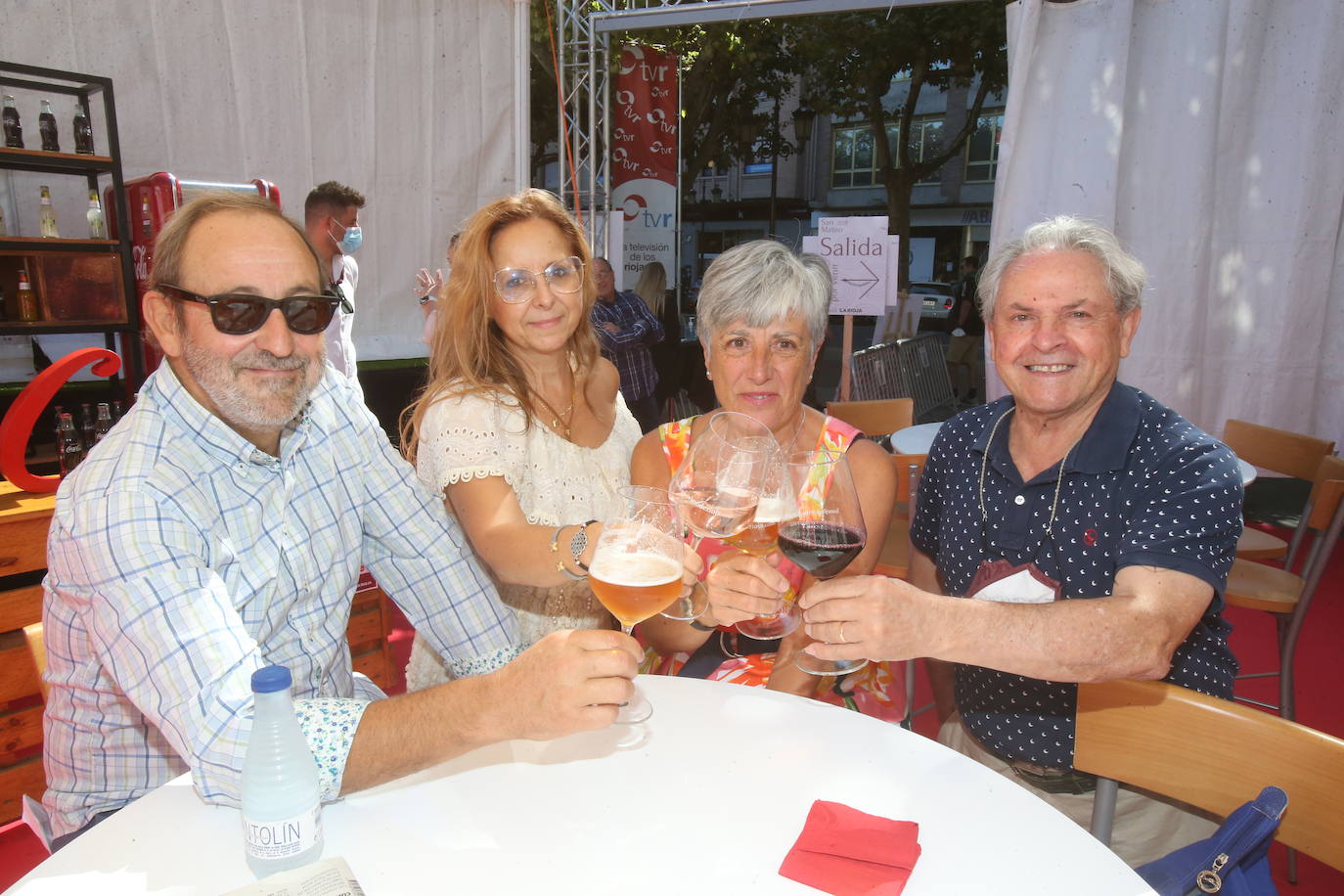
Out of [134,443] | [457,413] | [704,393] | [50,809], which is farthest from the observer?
[704,393]

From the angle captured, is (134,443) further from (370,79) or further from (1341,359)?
(1341,359)

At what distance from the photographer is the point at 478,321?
7.01 feet

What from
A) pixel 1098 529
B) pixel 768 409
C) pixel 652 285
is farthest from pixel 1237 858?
pixel 652 285

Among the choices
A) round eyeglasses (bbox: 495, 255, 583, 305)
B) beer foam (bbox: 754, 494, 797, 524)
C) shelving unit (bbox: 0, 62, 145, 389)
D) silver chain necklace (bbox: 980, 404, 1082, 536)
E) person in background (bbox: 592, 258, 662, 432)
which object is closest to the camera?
beer foam (bbox: 754, 494, 797, 524)

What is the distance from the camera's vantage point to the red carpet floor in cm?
251

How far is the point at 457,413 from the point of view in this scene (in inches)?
78.4

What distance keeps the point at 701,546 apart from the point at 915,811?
91 cm

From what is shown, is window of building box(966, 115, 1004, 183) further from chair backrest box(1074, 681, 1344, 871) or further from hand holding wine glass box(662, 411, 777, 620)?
chair backrest box(1074, 681, 1344, 871)

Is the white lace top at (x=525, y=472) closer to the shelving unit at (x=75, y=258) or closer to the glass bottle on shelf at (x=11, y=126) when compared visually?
the shelving unit at (x=75, y=258)

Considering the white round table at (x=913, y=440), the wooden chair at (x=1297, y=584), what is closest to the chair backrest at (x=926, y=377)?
the white round table at (x=913, y=440)

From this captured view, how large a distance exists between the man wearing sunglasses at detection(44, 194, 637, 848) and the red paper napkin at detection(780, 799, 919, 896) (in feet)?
1.08

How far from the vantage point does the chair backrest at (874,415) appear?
4.23 meters

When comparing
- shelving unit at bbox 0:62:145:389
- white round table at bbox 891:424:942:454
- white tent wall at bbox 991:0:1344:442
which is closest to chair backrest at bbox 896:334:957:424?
white tent wall at bbox 991:0:1344:442

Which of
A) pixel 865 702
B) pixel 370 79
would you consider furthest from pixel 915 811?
pixel 370 79
